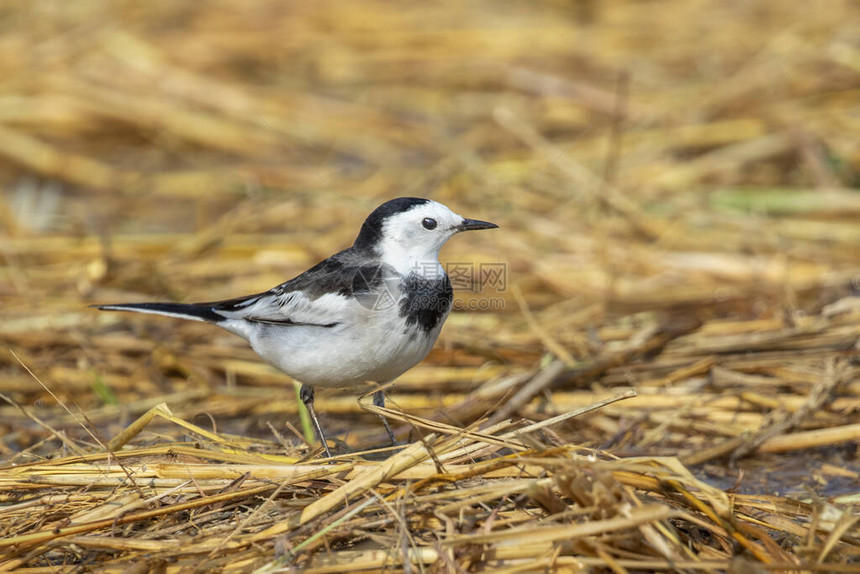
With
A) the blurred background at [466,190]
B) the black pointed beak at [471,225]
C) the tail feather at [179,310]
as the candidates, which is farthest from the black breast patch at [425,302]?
the tail feather at [179,310]

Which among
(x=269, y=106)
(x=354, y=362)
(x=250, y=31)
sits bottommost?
(x=354, y=362)

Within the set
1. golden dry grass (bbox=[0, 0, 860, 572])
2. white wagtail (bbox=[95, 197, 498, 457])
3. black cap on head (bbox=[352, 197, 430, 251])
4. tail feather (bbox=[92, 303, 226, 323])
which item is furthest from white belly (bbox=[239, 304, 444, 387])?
A: tail feather (bbox=[92, 303, 226, 323])

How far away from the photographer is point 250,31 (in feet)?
35.7

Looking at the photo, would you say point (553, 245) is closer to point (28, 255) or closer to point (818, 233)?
point (818, 233)

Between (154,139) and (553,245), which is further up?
(154,139)

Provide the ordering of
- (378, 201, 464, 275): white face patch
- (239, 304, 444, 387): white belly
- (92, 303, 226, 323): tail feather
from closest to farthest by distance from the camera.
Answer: (239, 304, 444, 387): white belly
(378, 201, 464, 275): white face patch
(92, 303, 226, 323): tail feather

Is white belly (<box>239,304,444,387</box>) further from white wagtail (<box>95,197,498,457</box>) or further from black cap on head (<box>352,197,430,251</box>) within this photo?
black cap on head (<box>352,197,430,251</box>)

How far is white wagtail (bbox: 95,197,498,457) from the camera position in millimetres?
3893

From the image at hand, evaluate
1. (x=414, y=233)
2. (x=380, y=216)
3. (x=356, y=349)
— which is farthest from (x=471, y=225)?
(x=356, y=349)

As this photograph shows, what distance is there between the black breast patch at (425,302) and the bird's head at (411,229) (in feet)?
0.61

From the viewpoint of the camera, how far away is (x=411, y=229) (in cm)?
426

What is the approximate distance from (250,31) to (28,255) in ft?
16.4

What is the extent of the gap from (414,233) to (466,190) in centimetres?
341

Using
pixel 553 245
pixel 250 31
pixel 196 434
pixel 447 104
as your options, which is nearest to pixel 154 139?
pixel 250 31
